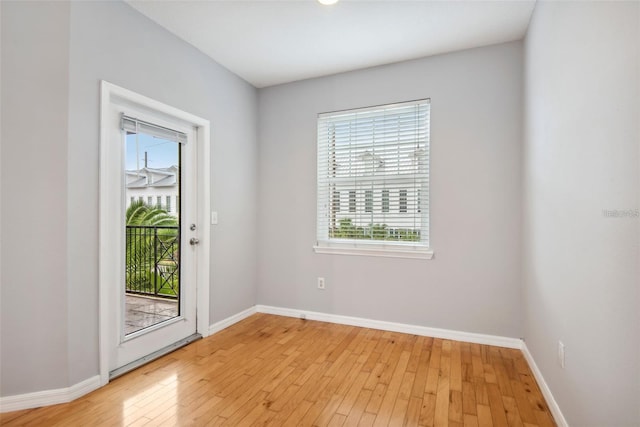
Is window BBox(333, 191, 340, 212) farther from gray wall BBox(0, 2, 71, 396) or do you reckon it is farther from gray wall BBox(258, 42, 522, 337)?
gray wall BBox(0, 2, 71, 396)

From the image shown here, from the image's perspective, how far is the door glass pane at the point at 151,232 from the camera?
8.00ft

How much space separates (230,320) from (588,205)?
10.1 ft

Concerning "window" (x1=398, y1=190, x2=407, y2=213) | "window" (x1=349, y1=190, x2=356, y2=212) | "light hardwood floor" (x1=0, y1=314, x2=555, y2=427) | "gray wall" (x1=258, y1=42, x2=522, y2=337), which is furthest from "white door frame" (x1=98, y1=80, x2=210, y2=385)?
"window" (x1=398, y1=190, x2=407, y2=213)

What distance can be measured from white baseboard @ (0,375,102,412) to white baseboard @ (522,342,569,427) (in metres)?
2.77

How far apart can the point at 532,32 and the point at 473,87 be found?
22.5 inches

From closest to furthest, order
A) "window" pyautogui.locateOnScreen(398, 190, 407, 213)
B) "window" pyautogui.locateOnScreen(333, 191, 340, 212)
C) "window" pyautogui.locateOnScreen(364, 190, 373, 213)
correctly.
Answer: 1. "window" pyautogui.locateOnScreen(398, 190, 407, 213)
2. "window" pyautogui.locateOnScreen(364, 190, 373, 213)
3. "window" pyautogui.locateOnScreen(333, 191, 340, 212)

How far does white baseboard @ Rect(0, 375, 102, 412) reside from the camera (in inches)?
71.7

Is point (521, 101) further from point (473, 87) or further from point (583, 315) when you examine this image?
point (583, 315)

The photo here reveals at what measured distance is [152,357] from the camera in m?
2.50

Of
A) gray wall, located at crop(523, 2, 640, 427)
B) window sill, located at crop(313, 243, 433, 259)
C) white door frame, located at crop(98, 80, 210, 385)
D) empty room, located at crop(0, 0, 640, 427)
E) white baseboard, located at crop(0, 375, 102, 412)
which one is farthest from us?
window sill, located at crop(313, 243, 433, 259)

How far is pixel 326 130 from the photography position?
11.5ft

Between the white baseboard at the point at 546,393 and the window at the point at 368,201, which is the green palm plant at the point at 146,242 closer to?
the window at the point at 368,201

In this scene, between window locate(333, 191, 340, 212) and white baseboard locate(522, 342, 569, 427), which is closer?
white baseboard locate(522, 342, 569, 427)

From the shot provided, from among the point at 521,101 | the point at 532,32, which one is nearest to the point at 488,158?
the point at 521,101
